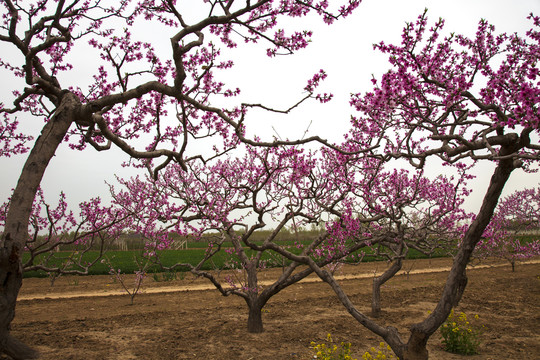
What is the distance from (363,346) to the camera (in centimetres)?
643

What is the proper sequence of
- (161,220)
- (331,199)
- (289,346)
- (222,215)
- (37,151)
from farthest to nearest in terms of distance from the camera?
(331,199) → (161,220) → (222,215) → (289,346) → (37,151)

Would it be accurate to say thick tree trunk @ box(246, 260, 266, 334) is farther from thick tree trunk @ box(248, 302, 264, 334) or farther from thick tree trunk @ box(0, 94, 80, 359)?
thick tree trunk @ box(0, 94, 80, 359)

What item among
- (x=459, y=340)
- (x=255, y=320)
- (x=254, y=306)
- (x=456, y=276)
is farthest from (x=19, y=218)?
(x=459, y=340)

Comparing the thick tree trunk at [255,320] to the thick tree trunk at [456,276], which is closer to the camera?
the thick tree trunk at [456,276]

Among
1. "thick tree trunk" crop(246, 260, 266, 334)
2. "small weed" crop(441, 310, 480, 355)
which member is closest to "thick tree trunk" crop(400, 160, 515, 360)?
"small weed" crop(441, 310, 480, 355)

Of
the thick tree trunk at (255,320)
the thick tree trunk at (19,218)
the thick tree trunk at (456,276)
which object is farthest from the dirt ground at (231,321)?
the thick tree trunk at (19,218)

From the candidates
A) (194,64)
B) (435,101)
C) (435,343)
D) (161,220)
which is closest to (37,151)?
(194,64)

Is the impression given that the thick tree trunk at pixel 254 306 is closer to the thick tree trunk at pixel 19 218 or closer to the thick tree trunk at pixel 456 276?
the thick tree trunk at pixel 456 276

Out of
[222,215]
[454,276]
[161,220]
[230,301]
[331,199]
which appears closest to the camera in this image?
[454,276]

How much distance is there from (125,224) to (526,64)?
9.05m

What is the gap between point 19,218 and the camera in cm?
410

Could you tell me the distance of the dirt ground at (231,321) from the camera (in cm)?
613

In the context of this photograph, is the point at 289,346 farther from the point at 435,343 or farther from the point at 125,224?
the point at 125,224

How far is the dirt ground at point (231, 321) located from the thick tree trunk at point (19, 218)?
2304mm
